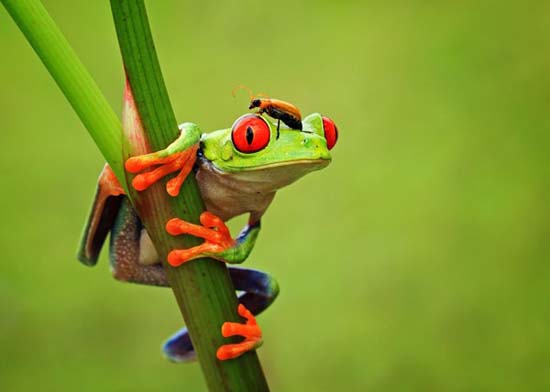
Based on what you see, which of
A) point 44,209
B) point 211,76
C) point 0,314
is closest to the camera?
point 0,314

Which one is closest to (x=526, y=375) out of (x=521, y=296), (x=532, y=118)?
(x=521, y=296)

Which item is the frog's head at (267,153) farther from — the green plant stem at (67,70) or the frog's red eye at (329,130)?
the green plant stem at (67,70)

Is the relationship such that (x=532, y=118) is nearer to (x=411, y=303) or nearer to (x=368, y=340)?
(x=411, y=303)

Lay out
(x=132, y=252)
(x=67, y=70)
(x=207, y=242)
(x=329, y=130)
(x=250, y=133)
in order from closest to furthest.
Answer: (x=67, y=70) → (x=207, y=242) → (x=250, y=133) → (x=329, y=130) → (x=132, y=252)

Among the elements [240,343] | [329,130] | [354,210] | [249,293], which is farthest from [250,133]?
[354,210]

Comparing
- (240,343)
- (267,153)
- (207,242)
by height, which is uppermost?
(267,153)

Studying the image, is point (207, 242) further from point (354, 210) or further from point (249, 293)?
point (354, 210)

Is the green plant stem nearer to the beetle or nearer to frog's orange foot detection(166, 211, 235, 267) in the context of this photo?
frog's orange foot detection(166, 211, 235, 267)
